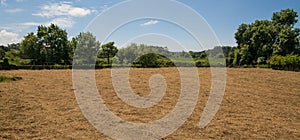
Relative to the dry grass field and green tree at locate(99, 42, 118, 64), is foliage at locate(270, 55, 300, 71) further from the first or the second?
green tree at locate(99, 42, 118, 64)

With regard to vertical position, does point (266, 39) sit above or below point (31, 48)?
above

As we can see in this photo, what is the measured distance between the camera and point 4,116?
18.5ft

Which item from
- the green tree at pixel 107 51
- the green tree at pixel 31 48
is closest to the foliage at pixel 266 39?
the green tree at pixel 107 51

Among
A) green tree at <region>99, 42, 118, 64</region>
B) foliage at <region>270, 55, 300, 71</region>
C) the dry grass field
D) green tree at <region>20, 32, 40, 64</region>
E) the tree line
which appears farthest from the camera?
green tree at <region>20, 32, 40, 64</region>

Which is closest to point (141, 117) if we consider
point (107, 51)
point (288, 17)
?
point (107, 51)

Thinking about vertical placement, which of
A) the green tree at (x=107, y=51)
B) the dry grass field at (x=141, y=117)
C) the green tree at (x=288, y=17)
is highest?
the green tree at (x=288, y=17)

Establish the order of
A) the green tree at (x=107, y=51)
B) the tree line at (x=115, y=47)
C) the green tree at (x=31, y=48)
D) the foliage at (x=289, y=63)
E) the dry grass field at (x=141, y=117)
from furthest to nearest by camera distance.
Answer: the green tree at (x=31, y=48) → the green tree at (x=107, y=51) → the tree line at (x=115, y=47) → the foliage at (x=289, y=63) → the dry grass field at (x=141, y=117)

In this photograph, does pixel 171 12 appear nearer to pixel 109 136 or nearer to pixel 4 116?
pixel 109 136

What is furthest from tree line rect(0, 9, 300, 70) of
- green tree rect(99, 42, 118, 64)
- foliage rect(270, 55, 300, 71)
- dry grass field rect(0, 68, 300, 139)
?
dry grass field rect(0, 68, 300, 139)

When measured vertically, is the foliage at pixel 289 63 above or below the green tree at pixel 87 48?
below

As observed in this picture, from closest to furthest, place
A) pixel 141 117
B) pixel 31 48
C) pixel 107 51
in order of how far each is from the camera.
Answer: pixel 141 117, pixel 107 51, pixel 31 48

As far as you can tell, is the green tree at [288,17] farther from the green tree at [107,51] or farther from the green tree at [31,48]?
the green tree at [31,48]

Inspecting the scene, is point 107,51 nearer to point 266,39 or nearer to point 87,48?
point 87,48

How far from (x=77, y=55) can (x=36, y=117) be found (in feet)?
92.0
